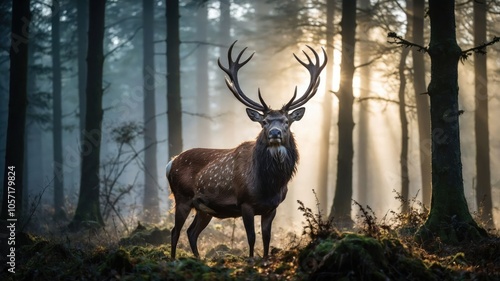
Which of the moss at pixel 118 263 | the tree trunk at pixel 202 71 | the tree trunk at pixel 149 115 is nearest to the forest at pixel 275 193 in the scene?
the moss at pixel 118 263

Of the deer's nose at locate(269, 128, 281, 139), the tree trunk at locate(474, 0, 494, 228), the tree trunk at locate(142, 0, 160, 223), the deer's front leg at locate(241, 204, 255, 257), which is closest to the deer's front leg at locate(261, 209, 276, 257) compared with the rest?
the deer's front leg at locate(241, 204, 255, 257)

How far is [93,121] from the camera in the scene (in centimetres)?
1577

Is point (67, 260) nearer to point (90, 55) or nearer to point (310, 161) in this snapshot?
point (90, 55)

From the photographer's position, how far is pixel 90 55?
15.7 metres

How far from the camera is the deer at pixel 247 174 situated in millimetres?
8703

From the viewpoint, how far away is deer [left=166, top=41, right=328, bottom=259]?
343 inches

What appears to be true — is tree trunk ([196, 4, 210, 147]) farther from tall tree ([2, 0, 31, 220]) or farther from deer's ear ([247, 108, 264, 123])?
deer's ear ([247, 108, 264, 123])

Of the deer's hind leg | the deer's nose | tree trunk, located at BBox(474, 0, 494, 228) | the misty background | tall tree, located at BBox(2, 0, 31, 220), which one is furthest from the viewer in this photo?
the misty background

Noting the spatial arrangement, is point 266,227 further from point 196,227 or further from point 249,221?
point 196,227

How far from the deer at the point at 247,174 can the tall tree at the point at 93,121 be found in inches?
248

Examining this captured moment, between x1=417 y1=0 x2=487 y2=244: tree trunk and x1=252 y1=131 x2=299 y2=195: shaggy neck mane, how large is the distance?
7.62ft

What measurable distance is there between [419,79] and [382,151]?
1700 inches

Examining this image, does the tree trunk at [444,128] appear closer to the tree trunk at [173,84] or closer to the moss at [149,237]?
the moss at [149,237]

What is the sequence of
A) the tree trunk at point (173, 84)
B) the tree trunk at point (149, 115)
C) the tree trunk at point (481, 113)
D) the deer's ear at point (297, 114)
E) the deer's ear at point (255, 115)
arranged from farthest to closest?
1. the tree trunk at point (149, 115)
2. the tree trunk at point (173, 84)
3. the tree trunk at point (481, 113)
4. the deer's ear at point (297, 114)
5. the deer's ear at point (255, 115)
